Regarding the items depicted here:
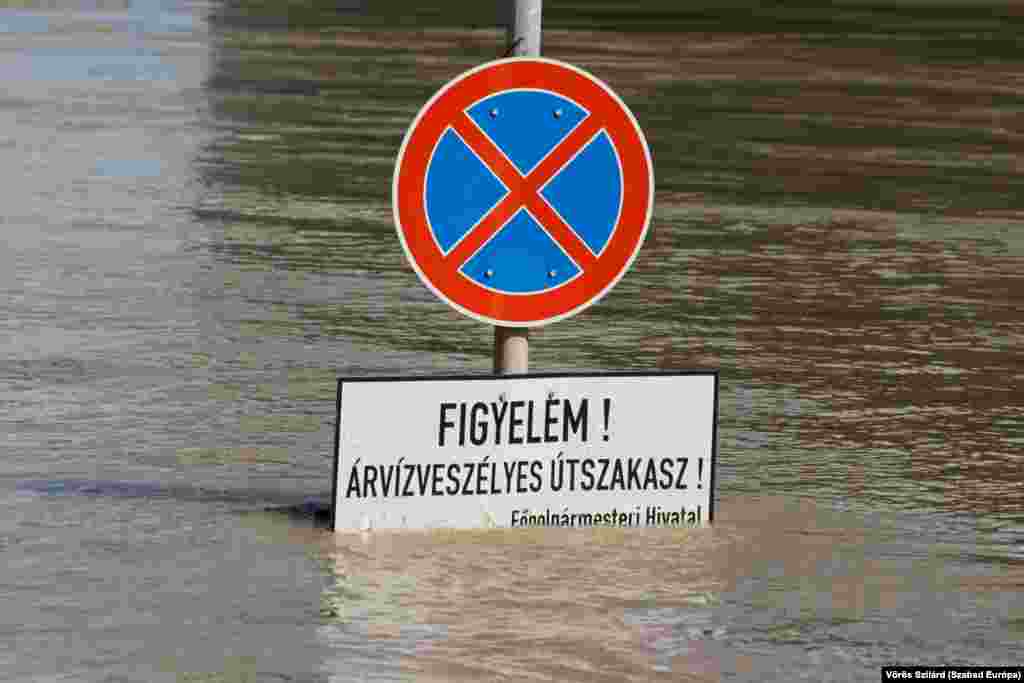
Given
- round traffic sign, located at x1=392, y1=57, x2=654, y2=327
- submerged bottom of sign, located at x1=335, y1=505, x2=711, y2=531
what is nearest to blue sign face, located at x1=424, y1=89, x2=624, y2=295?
round traffic sign, located at x1=392, y1=57, x2=654, y2=327

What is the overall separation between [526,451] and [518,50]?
3.59 feet

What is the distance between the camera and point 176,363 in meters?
11.1

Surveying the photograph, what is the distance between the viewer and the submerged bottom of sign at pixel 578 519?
27.0 ft

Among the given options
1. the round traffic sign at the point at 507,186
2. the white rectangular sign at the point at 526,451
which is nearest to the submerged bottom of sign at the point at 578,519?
the white rectangular sign at the point at 526,451

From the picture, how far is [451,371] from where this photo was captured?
36.8 feet

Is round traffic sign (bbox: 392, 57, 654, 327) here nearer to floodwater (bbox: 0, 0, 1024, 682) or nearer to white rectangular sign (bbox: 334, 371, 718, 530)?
white rectangular sign (bbox: 334, 371, 718, 530)

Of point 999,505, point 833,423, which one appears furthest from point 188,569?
point 833,423

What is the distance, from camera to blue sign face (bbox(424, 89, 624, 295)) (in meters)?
8.16

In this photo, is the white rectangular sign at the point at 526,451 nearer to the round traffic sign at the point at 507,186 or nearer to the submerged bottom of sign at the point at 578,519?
the submerged bottom of sign at the point at 578,519

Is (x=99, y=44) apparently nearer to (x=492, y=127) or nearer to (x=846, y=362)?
(x=846, y=362)

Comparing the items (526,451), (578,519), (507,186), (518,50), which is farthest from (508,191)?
(578,519)

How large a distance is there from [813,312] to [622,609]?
5.83 metres

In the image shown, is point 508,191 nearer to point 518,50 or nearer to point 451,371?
point 518,50

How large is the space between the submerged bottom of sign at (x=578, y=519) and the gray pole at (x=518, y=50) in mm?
411
